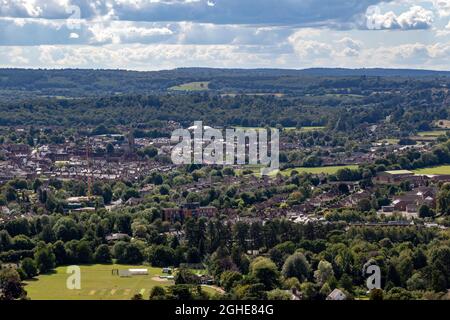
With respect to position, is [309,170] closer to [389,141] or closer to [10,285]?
[389,141]

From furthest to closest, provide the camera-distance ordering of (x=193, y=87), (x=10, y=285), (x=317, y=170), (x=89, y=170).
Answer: (x=193, y=87) < (x=89, y=170) < (x=317, y=170) < (x=10, y=285)

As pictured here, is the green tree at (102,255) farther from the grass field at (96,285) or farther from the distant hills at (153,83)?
the distant hills at (153,83)

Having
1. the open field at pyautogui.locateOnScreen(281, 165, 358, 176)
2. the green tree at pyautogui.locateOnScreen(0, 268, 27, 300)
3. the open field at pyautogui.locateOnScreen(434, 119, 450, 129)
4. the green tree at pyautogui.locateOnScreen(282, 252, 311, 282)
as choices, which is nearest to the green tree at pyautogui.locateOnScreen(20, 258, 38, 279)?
the green tree at pyautogui.locateOnScreen(0, 268, 27, 300)

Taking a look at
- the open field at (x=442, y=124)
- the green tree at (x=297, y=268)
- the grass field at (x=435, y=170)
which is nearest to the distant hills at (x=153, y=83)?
the open field at (x=442, y=124)

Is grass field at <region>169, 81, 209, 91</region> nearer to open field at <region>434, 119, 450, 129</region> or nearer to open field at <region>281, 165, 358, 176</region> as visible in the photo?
open field at <region>434, 119, 450, 129</region>

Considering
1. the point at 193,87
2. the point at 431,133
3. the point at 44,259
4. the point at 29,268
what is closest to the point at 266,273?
the point at 29,268

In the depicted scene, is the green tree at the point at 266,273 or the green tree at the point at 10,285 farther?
the green tree at the point at 266,273
